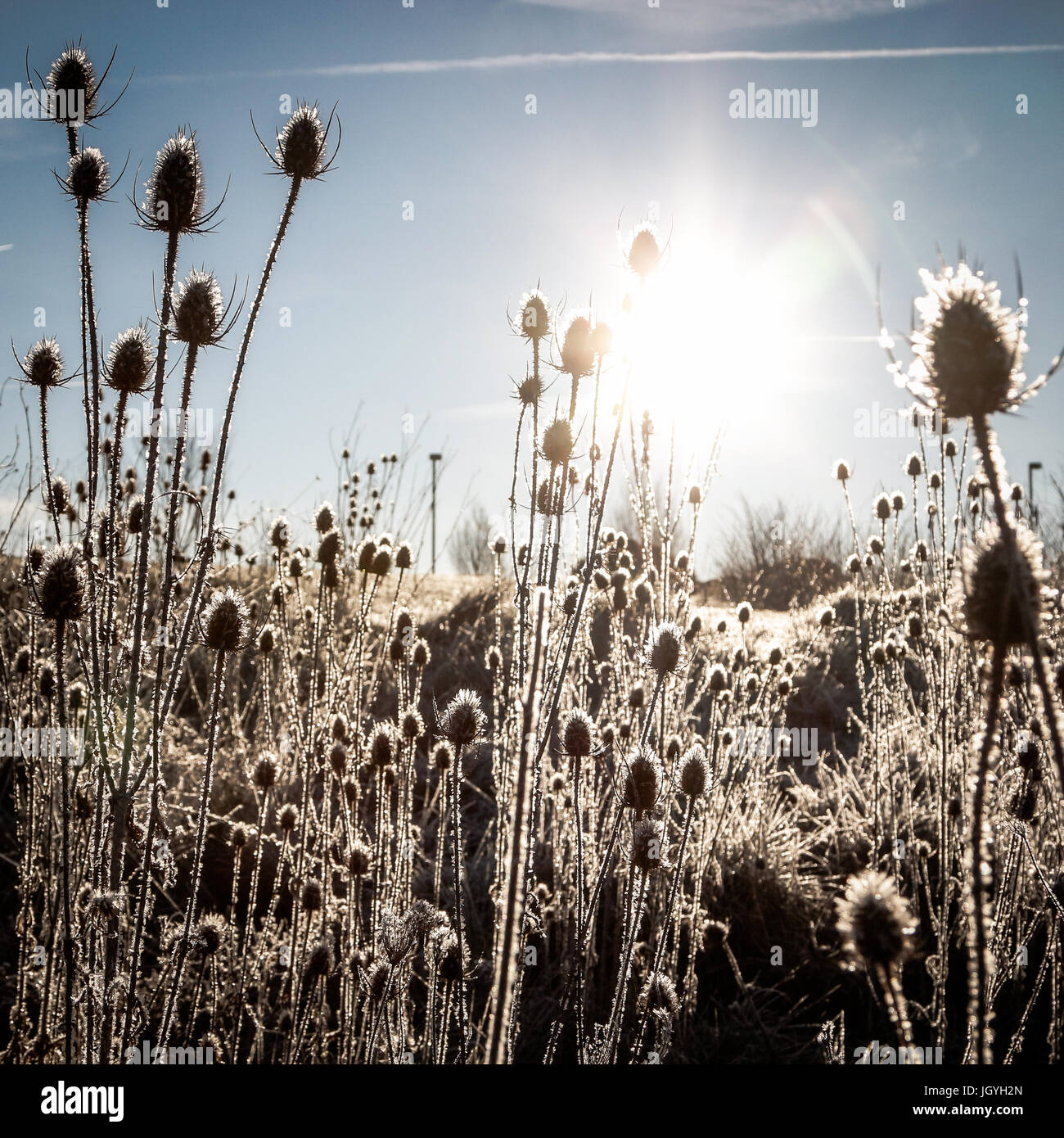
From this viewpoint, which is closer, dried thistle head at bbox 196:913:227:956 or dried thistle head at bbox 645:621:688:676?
dried thistle head at bbox 645:621:688:676

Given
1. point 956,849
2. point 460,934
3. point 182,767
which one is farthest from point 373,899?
point 182,767

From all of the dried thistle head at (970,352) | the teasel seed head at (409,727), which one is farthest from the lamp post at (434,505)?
the dried thistle head at (970,352)

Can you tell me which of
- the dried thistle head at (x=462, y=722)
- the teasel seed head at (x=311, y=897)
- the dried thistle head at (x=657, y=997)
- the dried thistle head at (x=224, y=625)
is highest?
the dried thistle head at (x=224, y=625)

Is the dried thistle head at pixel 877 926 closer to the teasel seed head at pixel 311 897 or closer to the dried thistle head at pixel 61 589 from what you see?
the dried thistle head at pixel 61 589

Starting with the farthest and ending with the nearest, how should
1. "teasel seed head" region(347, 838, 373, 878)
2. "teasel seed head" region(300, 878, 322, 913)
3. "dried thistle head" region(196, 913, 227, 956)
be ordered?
"teasel seed head" region(347, 838, 373, 878)
"teasel seed head" region(300, 878, 322, 913)
"dried thistle head" region(196, 913, 227, 956)

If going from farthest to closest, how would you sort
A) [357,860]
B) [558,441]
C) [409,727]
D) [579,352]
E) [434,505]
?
[434,505] → [409,727] → [357,860] → [579,352] → [558,441]

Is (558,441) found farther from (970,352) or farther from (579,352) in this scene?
(970,352)

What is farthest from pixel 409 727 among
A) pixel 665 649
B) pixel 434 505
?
pixel 434 505

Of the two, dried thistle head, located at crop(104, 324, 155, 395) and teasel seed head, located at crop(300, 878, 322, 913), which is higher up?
dried thistle head, located at crop(104, 324, 155, 395)

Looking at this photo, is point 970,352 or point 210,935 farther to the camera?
point 210,935

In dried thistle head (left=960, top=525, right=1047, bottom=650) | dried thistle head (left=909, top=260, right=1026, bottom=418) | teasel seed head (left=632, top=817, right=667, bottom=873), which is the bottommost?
teasel seed head (left=632, top=817, right=667, bottom=873)

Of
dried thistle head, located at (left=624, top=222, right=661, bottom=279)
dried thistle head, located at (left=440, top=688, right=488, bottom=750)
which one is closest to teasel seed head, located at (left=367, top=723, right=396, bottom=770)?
dried thistle head, located at (left=440, top=688, right=488, bottom=750)

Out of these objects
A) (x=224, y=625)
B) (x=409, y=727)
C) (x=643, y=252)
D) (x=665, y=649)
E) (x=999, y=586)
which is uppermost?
(x=643, y=252)

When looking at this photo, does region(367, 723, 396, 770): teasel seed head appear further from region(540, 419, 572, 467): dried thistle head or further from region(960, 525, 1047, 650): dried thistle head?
region(960, 525, 1047, 650): dried thistle head
